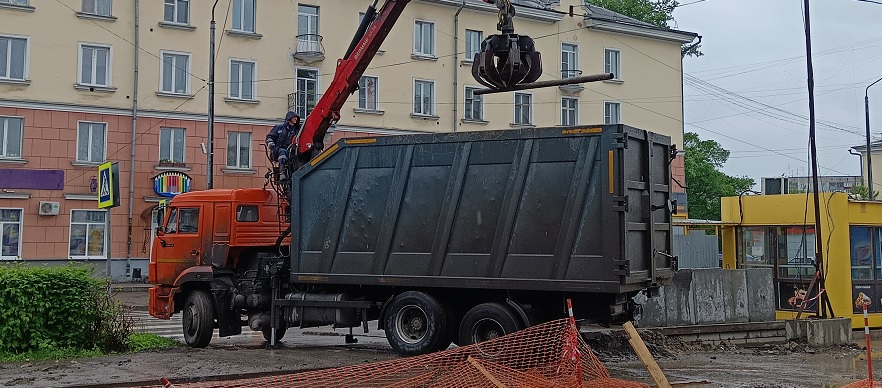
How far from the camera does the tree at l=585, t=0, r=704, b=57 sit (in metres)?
52.1

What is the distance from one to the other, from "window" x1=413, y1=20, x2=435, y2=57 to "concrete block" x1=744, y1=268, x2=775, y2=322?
23119mm

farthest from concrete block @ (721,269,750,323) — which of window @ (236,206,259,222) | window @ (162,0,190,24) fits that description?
window @ (162,0,190,24)

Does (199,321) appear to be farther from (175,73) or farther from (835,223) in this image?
(175,73)

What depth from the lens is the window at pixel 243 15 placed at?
3534 cm

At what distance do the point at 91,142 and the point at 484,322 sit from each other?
2408cm

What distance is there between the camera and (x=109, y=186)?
71.0ft

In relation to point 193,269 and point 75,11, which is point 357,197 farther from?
point 75,11

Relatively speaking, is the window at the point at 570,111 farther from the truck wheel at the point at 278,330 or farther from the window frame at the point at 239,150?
the truck wheel at the point at 278,330

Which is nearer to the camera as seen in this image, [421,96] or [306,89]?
[306,89]

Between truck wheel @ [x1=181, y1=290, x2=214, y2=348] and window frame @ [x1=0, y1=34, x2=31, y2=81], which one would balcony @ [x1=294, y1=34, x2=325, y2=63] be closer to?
window frame @ [x1=0, y1=34, x2=31, y2=81]

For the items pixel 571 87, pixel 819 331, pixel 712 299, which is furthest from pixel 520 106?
pixel 819 331

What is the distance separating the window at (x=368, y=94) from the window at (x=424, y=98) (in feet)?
5.82

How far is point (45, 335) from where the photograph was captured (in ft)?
43.1

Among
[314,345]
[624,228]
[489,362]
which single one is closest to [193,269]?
[314,345]
